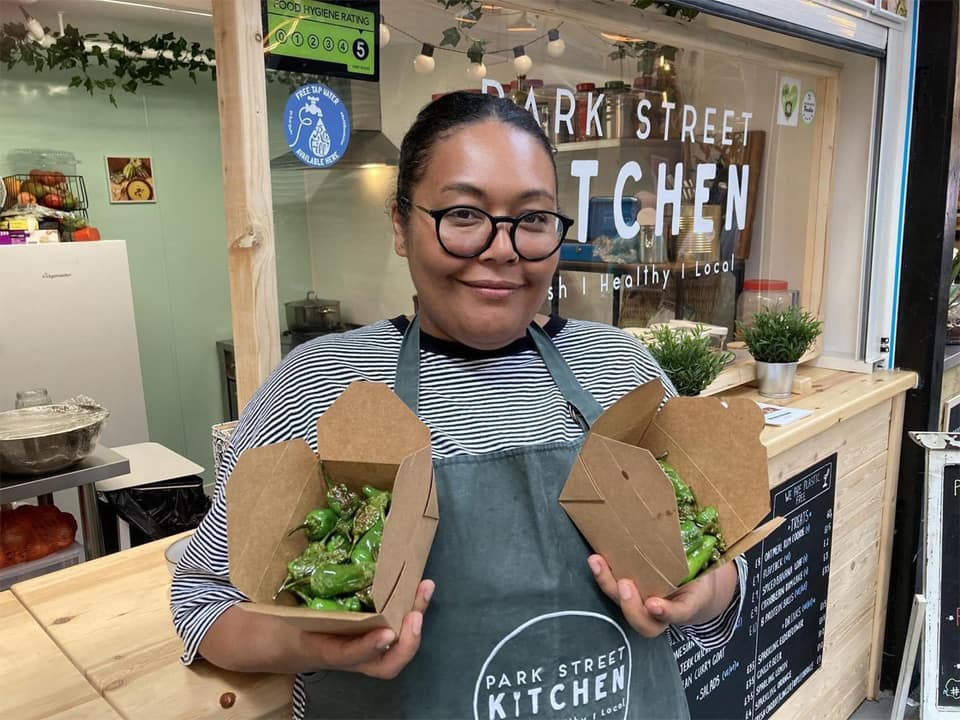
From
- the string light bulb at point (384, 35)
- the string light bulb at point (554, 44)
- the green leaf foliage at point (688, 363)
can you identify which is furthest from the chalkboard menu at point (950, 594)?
the string light bulb at point (384, 35)

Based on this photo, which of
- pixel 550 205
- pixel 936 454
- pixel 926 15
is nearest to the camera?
pixel 550 205

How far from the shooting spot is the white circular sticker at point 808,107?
2.57 meters

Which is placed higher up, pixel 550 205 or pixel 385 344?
pixel 550 205

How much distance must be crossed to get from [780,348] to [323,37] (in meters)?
1.63

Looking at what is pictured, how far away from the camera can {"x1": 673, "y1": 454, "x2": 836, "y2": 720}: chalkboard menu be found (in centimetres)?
196

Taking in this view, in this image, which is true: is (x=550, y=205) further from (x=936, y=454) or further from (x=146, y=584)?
(x=936, y=454)

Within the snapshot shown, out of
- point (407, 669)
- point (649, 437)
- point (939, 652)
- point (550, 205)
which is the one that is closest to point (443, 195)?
point (550, 205)

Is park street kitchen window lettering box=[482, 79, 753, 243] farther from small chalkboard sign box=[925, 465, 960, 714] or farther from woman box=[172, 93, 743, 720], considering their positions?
small chalkboard sign box=[925, 465, 960, 714]

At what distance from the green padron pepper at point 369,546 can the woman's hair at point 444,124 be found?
1.47ft

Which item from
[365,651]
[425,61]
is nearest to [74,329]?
[425,61]

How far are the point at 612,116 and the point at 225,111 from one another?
1084 millimetres

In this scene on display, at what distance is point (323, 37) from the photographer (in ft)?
4.47

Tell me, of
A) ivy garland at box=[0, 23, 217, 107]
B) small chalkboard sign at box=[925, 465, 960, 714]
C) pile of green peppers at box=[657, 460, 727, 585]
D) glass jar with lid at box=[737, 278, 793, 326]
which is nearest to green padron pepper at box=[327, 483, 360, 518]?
pile of green peppers at box=[657, 460, 727, 585]

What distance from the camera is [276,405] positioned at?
3.22 feet
